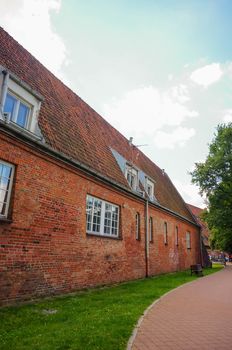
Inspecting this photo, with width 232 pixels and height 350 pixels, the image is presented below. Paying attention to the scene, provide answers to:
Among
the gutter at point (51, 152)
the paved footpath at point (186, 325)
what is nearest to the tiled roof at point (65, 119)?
the gutter at point (51, 152)

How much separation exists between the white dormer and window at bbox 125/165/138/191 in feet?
24.6

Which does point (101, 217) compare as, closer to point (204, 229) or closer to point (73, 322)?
point (73, 322)

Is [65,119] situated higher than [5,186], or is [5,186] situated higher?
[65,119]

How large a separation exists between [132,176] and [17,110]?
9.24 metres

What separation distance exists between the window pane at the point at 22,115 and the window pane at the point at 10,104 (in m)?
0.28

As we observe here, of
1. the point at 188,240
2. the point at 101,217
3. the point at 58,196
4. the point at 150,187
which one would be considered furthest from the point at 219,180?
the point at 58,196

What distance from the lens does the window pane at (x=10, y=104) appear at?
9.08m

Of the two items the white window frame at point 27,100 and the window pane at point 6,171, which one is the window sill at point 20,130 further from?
the window pane at point 6,171

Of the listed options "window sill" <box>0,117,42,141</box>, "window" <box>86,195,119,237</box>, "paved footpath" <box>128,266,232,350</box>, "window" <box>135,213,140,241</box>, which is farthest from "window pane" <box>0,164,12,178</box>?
"window" <box>135,213,140,241</box>

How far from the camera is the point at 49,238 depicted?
30.9ft

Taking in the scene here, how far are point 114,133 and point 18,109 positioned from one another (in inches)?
417

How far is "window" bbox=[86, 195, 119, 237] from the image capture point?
1196 cm

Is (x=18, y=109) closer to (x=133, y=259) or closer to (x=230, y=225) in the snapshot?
(x=133, y=259)

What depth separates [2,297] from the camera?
762cm
